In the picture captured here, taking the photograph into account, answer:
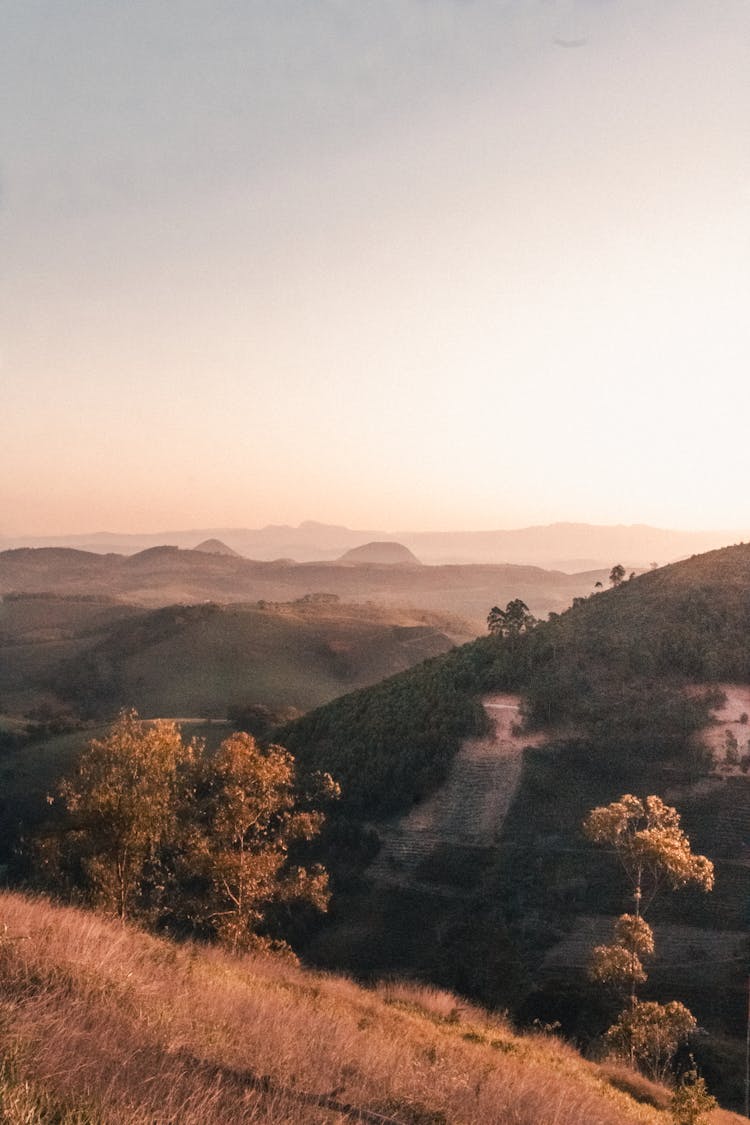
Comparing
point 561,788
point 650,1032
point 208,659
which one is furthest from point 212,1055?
point 208,659

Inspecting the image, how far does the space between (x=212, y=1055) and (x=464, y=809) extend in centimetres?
3383

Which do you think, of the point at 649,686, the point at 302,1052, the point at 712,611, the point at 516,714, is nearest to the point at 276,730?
the point at 516,714

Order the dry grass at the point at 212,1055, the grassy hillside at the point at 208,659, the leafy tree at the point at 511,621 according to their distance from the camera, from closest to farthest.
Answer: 1. the dry grass at the point at 212,1055
2. the leafy tree at the point at 511,621
3. the grassy hillside at the point at 208,659

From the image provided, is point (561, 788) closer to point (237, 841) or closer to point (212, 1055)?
point (237, 841)

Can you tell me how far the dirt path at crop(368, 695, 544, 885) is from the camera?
38719 mm

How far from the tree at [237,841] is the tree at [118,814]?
1.24 metres

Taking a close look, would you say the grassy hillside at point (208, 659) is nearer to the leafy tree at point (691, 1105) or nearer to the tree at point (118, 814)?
the tree at point (118, 814)

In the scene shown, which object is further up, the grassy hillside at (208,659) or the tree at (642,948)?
the tree at (642,948)

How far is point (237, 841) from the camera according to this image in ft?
78.0

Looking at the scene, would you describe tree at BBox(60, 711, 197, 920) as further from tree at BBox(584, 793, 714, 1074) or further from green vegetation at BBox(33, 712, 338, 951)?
tree at BBox(584, 793, 714, 1074)

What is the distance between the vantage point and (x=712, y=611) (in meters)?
50.3

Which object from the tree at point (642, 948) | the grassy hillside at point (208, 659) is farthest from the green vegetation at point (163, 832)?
the grassy hillside at point (208, 659)

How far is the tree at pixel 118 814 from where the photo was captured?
21.7m

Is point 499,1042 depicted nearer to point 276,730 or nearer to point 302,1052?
point 302,1052
